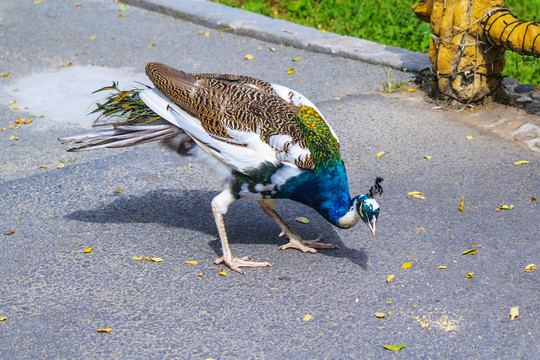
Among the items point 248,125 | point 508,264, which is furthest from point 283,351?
point 508,264

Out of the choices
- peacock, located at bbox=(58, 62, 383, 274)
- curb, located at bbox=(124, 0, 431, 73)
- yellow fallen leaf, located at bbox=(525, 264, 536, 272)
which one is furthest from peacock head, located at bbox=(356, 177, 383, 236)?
curb, located at bbox=(124, 0, 431, 73)

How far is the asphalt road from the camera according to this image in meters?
3.32

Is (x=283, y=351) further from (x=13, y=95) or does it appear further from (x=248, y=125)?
(x=13, y=95)

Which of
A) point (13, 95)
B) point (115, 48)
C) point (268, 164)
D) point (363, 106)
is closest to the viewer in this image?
point (268, 164)

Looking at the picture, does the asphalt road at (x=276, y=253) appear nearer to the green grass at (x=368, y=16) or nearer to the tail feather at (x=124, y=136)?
the tail feather at (x=124, y=136)

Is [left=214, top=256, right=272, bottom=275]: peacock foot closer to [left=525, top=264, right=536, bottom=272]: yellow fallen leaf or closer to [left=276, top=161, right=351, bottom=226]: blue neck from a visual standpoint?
[left=276, top=161, right=351, bottom=226]: blue neck

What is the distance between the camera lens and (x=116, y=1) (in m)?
9.15

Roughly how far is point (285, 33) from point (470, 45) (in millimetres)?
2623

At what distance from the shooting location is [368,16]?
812 cm

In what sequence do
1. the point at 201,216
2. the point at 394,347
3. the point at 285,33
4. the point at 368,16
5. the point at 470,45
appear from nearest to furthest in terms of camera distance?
the point at 394,347, the point at 201,216, the point at 470,45, the point at 285,33, the point at 368,16

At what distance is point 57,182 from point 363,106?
2869mm

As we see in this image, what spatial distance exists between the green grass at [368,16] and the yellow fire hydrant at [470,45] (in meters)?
1.34

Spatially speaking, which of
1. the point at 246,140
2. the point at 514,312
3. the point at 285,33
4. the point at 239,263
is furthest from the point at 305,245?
the point at 285,33

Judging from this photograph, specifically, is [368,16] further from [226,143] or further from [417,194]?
[226,143]
